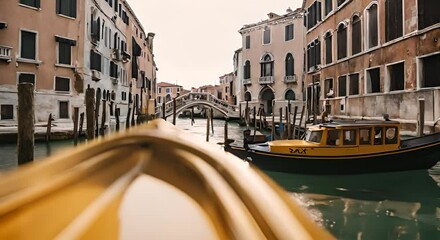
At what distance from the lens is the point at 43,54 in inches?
528

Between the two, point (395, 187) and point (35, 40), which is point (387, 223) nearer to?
point (395, 187)

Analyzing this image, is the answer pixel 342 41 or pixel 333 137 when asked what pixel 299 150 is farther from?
pixel 342 41

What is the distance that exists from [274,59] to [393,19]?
16466 mm

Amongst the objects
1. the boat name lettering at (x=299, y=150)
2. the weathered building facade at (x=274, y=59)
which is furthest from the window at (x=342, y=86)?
the weathered building facade at (x=274, y=59)

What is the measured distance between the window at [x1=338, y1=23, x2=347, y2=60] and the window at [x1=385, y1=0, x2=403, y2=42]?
2.85m

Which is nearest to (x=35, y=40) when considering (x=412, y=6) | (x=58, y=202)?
(x=412, y=6)

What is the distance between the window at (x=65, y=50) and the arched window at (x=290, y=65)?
15680 millimetres

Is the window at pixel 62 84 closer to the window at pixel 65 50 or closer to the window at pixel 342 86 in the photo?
the window at pixel 65 50

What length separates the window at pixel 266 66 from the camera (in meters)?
26.1

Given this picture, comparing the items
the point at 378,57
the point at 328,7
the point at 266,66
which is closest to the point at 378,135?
the point at 378,57

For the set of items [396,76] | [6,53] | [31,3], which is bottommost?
[396,76]

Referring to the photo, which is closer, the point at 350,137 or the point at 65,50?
the point at 350,137

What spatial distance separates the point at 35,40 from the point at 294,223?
1469cm

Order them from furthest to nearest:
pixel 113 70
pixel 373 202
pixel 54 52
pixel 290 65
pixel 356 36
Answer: pixel 290 65 → pixel 113 70 → pixel 54 52 → pixel 356 36 → pixel 373 202
